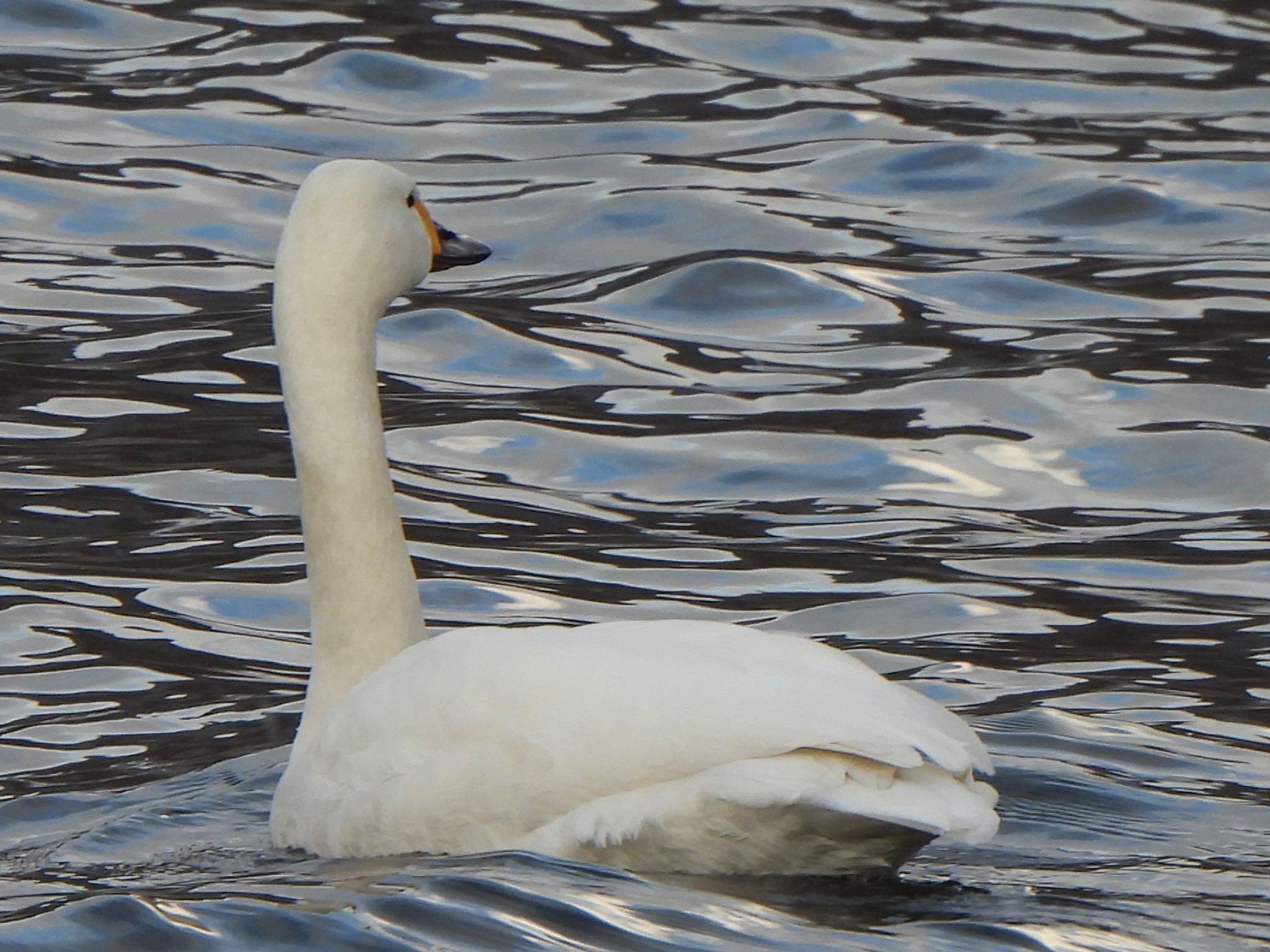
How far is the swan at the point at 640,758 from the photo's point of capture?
4301 mm

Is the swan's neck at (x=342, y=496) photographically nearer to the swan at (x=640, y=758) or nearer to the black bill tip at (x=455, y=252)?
the swan at (x=640, y=758)

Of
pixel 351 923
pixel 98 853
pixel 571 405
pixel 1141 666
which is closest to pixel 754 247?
pixel 571 405

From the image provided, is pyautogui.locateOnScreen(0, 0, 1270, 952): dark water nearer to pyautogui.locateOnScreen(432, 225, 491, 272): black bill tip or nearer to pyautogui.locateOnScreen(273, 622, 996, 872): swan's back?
pyautogui.locateOnScreen(273, 622, 996, 872): swan's back

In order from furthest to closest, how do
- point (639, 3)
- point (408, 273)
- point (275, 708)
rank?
point (639, 3)
point (275, 708)
point (408, 273)

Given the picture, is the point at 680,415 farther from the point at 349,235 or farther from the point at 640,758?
the point at 640,758

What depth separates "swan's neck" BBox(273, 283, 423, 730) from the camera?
5.61 metres

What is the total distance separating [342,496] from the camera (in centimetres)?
566

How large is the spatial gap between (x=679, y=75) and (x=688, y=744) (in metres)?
8.41

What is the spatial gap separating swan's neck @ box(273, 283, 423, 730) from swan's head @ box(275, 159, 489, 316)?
0.03m

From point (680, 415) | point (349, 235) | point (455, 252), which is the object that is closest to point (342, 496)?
point (349, 235)

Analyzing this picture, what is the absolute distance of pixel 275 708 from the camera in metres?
6.45

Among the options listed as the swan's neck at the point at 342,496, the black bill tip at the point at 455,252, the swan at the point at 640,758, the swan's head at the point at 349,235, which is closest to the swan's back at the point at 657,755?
the swan at the point at 640,758

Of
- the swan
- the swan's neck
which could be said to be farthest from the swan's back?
the swan's neck

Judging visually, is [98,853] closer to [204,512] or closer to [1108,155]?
[204,512]
